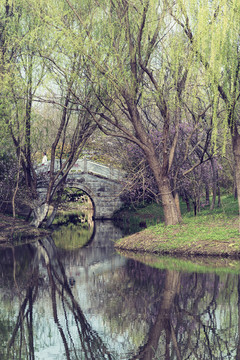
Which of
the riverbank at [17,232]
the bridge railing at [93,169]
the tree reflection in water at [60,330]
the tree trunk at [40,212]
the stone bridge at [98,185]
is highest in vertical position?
the bridge railing at [93,169]

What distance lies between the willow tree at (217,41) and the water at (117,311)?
13.4 ft

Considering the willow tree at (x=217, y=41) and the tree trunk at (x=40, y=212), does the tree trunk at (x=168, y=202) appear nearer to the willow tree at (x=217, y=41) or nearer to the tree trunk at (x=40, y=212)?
the willow tree at (x=217, y=41)

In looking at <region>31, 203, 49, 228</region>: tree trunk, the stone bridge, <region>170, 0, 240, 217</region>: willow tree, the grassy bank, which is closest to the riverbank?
<region>31, 203, 49, 228</region>: tree trunk

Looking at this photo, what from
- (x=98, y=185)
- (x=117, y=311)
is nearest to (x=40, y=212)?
(x=98, y=185)

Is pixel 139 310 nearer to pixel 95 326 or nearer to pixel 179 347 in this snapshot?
pixel 95 326

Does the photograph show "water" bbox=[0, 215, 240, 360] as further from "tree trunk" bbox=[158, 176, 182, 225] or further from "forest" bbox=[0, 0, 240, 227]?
"forest" bbox=[0, 0, 240, 227]

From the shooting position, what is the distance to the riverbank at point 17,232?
17.4 metres

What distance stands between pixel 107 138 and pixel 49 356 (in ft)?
58.4

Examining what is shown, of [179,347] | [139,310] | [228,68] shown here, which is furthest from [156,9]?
[179,347]

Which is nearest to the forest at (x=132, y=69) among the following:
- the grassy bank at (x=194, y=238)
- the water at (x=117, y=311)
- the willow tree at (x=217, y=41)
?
the willow tree at (x=217, y=41)

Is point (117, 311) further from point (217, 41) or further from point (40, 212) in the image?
point (40, 212)

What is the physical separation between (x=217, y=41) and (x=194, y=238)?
15.7ft

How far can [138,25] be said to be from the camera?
44.8ft

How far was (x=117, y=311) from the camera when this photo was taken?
7211mm
